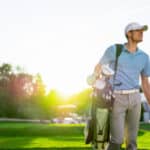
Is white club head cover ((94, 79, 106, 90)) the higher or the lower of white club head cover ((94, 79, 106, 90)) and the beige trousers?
the higher

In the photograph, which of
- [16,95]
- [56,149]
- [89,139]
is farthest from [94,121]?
[16,95]

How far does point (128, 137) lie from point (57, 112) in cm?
10720

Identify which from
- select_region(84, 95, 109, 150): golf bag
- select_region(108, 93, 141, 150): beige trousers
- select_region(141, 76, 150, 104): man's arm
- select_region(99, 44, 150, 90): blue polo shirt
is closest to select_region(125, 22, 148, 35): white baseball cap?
select_region(99, 44, 150, 90): blue polo shirt

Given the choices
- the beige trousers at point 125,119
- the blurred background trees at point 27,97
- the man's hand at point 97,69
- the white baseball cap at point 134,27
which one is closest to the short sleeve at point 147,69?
the beige trousers at point 125,119

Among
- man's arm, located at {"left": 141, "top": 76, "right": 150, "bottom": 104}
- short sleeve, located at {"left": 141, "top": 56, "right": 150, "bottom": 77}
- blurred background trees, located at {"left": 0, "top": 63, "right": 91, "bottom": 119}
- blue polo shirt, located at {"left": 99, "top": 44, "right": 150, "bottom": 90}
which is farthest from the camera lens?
blurred background trees, located at {"left": 0, "top": 63, "right": 91, "bottom": 119}

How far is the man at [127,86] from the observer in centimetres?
858

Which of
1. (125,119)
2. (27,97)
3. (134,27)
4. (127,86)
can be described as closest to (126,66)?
(127,86)

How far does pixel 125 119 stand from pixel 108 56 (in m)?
0.93

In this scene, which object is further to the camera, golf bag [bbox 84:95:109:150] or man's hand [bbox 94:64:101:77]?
man's hand [bbox 94:64:101:77]

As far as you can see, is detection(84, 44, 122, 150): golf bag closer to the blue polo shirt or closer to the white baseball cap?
the blue polo shirt

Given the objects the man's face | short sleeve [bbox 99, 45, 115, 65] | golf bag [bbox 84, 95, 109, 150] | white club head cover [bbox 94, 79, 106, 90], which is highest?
the man's face

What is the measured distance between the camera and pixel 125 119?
8.89 metres

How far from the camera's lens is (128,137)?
886 cm

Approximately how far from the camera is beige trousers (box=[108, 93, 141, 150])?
855 cm
